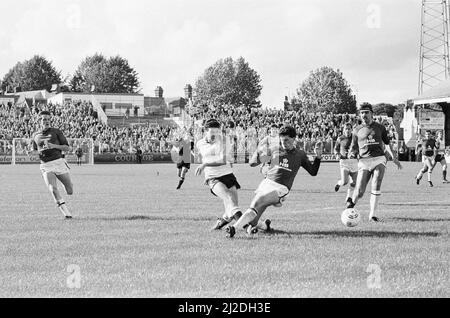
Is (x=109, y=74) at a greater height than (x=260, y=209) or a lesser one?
greater

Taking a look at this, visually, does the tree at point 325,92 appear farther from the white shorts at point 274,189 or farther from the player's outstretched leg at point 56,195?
the white shorts at point 274,189

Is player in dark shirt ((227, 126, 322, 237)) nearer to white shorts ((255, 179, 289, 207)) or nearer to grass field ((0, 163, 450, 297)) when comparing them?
white shorts ((255, 179, 289, 207))

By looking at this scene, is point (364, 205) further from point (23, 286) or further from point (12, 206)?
point (23, 286)

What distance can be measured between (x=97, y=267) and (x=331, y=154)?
5464 centimetres

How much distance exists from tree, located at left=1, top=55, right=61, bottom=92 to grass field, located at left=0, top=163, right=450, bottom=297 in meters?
112

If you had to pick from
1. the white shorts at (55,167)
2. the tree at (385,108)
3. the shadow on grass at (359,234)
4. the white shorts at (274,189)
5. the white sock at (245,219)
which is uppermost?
the tree at (385,108)

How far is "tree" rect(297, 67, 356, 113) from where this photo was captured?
378ft

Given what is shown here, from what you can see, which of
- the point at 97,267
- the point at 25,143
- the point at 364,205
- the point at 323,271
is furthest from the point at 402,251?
the point at 25,143

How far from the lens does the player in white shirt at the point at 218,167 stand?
489 inches

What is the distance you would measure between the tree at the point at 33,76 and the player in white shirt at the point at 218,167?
11638 centimetres

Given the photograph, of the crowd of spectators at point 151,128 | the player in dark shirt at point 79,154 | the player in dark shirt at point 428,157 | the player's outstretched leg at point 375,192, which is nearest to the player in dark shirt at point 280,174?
the player's outstretched leg at point 375,192

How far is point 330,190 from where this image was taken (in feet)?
78.8

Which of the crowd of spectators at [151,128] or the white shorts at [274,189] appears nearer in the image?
the white shorts at [274,189]

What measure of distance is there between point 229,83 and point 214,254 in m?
108
